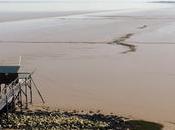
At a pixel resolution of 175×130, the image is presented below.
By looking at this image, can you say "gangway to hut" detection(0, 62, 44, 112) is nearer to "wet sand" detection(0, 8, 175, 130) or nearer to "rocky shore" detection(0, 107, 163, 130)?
"rocky shore" detection(0, 107, 163, 130)

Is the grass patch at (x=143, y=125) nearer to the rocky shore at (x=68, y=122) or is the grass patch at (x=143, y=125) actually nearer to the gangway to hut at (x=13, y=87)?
the rocky shore at (x=68, y=122)

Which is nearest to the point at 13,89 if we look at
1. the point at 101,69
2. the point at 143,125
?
the point at 143,125

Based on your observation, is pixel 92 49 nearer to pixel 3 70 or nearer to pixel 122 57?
pixel 122 57

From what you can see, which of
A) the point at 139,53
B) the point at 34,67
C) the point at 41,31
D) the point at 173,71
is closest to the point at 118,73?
the point at 173,71

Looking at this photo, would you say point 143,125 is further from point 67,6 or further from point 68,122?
point 67,6

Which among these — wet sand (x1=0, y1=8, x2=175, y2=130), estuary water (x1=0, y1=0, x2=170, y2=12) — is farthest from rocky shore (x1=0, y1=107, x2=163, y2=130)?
estuary water (x1=0, y1=0, x2=170, y2=12)
